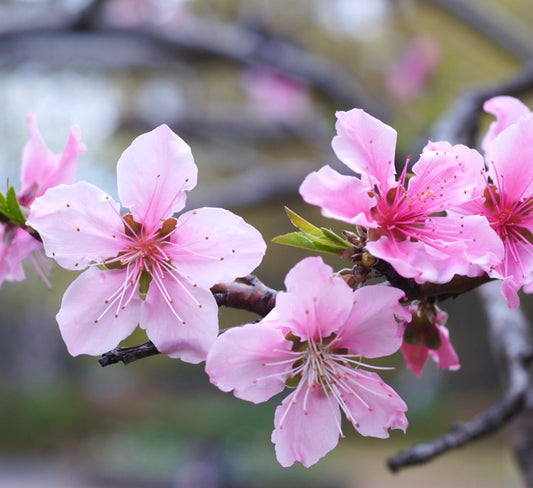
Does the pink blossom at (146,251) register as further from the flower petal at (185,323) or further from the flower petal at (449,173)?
the flower petal at (449,173)

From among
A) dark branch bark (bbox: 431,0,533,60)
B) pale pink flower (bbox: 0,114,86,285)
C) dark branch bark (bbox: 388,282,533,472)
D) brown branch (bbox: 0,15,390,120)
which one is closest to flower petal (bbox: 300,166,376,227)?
pale pink flower (bbox: 0,114,86,285)

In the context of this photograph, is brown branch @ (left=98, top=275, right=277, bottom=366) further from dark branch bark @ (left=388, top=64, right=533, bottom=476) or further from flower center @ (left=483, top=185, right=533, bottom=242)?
dark branch bark @ (left=388, top=64, right=533, bottom=476)

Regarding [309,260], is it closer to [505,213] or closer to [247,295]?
[247,295]

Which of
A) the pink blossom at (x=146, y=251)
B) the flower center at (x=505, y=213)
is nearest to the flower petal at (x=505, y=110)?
the flower center at (x=505, y=213)

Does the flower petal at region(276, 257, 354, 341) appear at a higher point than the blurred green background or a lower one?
higher

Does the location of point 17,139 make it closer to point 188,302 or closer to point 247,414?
point 247,414

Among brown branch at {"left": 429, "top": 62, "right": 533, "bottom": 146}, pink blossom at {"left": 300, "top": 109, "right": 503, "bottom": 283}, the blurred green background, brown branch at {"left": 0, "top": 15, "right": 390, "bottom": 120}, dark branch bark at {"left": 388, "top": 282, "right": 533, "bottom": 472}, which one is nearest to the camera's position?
pink blossom at {"left": 300, "top": 109, "right": 503, "bottom": 283}

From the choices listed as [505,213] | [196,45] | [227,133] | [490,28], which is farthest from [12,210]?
[227,133]
